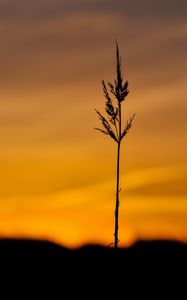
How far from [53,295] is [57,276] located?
1882 mm

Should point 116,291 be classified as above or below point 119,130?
below

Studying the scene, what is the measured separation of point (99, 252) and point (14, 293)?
18.3 ft

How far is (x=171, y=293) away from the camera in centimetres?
6819

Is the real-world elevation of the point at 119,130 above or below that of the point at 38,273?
above

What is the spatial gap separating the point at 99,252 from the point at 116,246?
44.3 inches

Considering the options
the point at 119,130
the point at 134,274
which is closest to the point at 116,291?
the point at 134,274

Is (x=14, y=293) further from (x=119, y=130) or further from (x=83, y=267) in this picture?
(x=119, y=130)

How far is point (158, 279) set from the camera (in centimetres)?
6938

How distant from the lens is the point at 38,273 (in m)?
69.2

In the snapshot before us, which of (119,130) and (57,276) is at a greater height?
(119,130)

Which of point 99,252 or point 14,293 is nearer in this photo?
point 14,293

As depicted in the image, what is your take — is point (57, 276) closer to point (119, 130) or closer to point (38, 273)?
point (38, 273)

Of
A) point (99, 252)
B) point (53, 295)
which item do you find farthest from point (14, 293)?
point (99, 252)

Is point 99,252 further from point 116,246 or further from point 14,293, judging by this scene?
point 14,293
